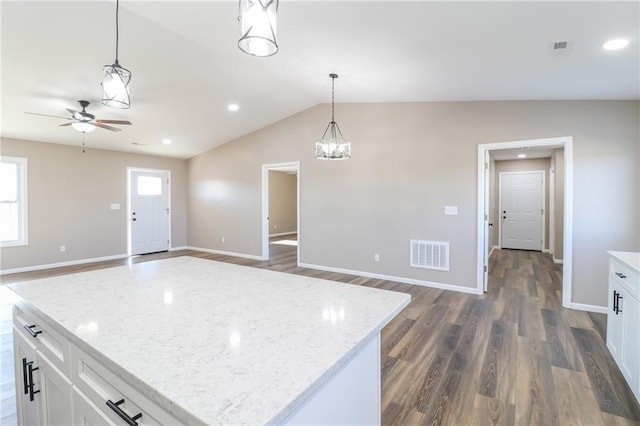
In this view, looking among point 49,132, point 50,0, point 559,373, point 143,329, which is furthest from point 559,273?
point 49,132

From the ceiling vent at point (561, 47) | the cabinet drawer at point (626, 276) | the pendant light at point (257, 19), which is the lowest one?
the cabinet drawer at point (626, 276)

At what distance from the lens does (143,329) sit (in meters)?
1.03

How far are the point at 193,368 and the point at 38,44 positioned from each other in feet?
13.0

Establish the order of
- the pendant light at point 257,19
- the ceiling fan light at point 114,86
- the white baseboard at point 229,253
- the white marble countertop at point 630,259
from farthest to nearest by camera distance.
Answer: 1. the white baseboard at point 229,253
2. the ceiling fan light at point 114,86
3. the white marble countertop at point 630,259
4. the pendant light at point 257,19

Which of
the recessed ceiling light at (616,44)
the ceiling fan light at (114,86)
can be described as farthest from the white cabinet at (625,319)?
the ceiling fan light at (114,86)

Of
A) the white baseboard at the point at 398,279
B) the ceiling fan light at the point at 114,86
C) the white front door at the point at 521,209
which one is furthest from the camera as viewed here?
the white front door at the point at 521,209

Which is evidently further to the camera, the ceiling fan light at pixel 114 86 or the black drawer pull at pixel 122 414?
the ceiling fan light at pixel 114 86

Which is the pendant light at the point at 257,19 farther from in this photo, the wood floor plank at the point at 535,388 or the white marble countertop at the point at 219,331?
the wood floor plank at the point at 535,388

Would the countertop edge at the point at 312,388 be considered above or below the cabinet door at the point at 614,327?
above

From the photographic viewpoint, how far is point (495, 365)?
8.17 feet

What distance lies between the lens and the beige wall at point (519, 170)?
25.2ft

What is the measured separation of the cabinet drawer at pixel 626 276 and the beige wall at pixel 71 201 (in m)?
8.27

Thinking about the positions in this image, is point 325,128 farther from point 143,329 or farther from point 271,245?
point 143,329

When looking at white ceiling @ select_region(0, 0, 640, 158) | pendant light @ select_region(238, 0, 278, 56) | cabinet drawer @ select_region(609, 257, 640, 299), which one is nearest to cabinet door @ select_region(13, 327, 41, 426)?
pendant light @ select_region(238, 0, 278, 56)
